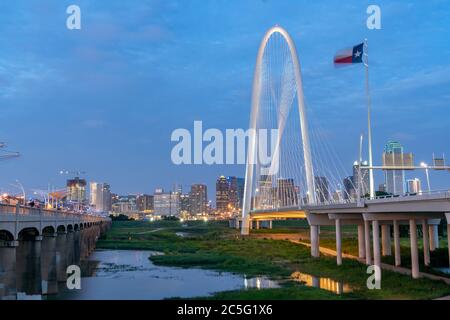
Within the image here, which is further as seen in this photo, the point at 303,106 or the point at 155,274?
the point at 303,106

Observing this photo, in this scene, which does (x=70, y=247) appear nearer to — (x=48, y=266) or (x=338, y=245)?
(x=48, y=266)

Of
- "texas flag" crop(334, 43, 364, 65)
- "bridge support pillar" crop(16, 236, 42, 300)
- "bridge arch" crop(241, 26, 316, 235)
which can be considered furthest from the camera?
"bridge arch" crop(241, 26, 316, 235)

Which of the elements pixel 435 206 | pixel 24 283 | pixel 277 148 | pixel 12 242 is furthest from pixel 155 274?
pixel 277 148

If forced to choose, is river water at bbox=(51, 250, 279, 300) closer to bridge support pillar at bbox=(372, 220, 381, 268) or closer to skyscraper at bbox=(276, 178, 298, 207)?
bridge support pillar at bbox=(372, 220, 381, 268)

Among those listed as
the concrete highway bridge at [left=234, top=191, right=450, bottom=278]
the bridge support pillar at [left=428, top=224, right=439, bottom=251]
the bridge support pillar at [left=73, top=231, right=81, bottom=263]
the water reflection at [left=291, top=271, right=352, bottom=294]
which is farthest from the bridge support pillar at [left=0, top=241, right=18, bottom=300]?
the bridge support pillar at [left=428, top=224, right=439, bottom=251]

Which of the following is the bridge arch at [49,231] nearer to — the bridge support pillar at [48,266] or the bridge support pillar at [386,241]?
the bridge support pillar at [48,266]
